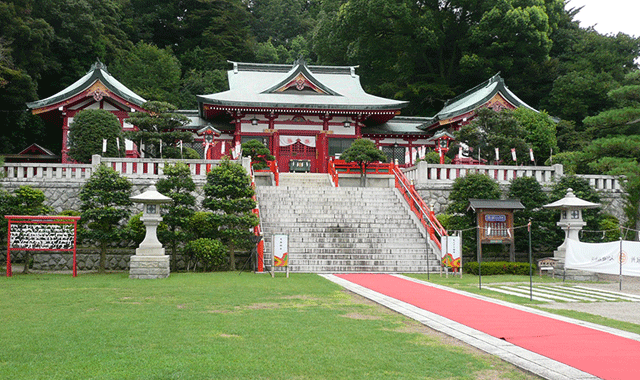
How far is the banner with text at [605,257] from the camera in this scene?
12586 millimetres

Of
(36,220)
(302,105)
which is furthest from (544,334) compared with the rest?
(302,105)

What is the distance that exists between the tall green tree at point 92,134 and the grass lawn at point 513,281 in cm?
1433

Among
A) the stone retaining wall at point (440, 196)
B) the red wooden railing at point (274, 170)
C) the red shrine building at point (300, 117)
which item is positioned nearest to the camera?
the stone retaining wall at point (440, 196)

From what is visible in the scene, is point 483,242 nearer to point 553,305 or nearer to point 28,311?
point 553,305

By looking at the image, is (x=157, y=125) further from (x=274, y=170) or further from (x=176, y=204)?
(x=176, y=204)

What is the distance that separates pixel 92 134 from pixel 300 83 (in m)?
11.3

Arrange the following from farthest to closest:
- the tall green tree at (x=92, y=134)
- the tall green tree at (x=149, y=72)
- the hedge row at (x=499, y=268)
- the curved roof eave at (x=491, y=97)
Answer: the tall green tree at (x=149, y=72)
the curved roof eave at (x=491, y=97)
the tall green tree at (x=92, y=134)
the hedge row at (x=499, y=268)

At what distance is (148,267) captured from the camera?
13.7 metres

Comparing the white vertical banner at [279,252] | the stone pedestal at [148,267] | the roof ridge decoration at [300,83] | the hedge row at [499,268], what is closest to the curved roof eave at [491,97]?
the roof ridge decoration at [300,83]

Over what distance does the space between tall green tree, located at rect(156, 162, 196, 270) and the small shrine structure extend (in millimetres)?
8851

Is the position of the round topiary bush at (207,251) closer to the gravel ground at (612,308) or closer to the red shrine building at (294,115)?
the gravel ground at (612,308)

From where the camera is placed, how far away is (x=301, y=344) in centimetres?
612

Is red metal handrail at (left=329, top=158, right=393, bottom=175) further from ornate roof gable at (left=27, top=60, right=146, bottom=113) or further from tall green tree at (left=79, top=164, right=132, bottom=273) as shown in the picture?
ornate roof gable at (left=27, top=60, right=146, bottom=113)

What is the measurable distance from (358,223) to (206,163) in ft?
19.1
